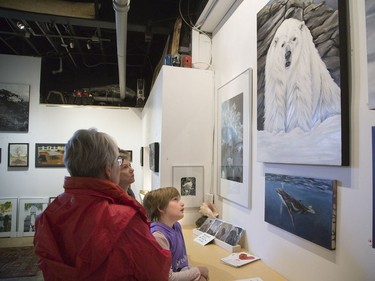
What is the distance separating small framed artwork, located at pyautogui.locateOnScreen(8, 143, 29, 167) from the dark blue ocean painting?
4878 millimetres

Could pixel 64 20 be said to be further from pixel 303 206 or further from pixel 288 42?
pixel 303 206

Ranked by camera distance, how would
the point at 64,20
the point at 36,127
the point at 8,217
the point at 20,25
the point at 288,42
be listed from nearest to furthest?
1. the point at 288,42
2. the point at 64,20
3. the point at 20,25
4. the point at 8,217
5. the point at 36,127

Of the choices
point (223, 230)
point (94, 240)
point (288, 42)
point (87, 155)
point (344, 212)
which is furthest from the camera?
point (223, 230)

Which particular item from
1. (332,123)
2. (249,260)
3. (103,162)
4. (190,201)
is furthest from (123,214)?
(190,201)

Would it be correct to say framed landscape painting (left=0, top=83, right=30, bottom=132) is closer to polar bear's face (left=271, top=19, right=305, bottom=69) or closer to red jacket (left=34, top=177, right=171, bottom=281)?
red jacket (left=34, top=177, right=171, bottom=281)

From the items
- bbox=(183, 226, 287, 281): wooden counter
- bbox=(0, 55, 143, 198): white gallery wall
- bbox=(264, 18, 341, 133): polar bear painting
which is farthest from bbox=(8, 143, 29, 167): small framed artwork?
bbox=(264, 18, 341, 133): polar bear painting

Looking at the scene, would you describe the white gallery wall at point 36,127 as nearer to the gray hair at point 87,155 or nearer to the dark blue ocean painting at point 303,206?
the dark blue ocean painting at point 303,206

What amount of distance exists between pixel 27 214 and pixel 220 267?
15.1 feet

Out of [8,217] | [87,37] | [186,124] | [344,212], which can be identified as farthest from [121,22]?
[8,217]

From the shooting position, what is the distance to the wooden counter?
1.57 m

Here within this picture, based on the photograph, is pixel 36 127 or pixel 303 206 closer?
pixel 303 206

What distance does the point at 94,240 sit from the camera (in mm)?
911

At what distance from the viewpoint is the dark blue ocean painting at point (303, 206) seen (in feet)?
3.92

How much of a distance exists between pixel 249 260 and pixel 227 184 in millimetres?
688
